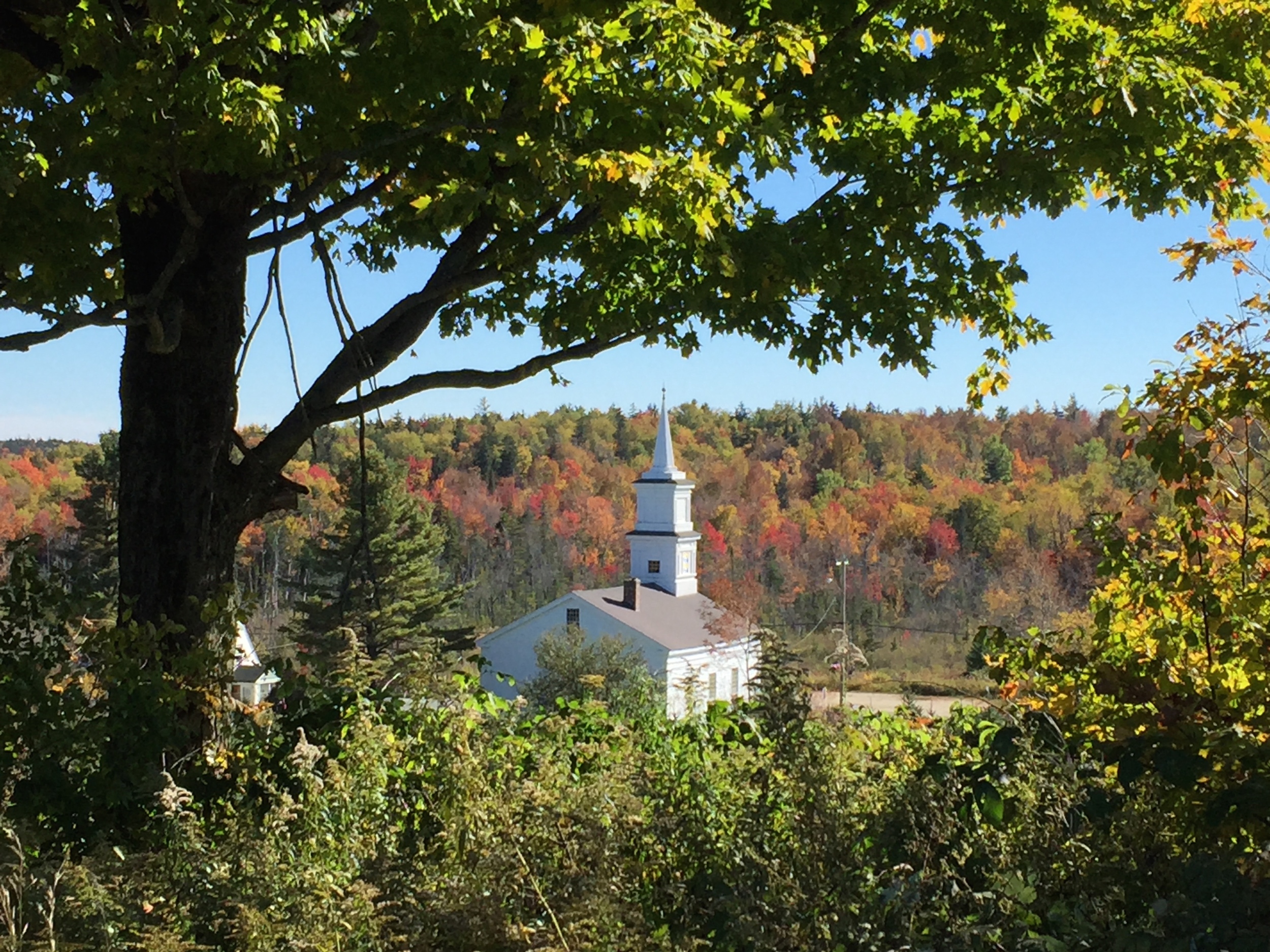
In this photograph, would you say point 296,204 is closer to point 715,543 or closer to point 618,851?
point 618,851

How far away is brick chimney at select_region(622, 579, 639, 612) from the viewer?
43969 mm

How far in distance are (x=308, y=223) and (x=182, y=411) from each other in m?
1.14

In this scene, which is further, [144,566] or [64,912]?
[144,566]

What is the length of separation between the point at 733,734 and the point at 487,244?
300 cm

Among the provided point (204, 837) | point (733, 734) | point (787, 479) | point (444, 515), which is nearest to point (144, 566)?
point (204, 837)

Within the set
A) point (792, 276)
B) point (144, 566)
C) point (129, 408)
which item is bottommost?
point (144, 566)

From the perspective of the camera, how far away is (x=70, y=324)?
4.62m

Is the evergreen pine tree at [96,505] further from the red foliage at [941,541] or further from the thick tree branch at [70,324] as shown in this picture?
the red foliage at [941,541]

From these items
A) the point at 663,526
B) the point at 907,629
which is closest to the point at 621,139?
the point at 663,526

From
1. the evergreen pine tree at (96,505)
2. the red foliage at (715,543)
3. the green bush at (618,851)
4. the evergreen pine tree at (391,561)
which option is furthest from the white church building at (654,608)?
the green bush at (618,851)

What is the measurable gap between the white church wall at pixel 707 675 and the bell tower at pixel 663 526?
23.8 feet

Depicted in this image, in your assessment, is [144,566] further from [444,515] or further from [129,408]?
[444,515]

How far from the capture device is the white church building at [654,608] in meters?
40.7

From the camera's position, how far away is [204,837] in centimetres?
321
